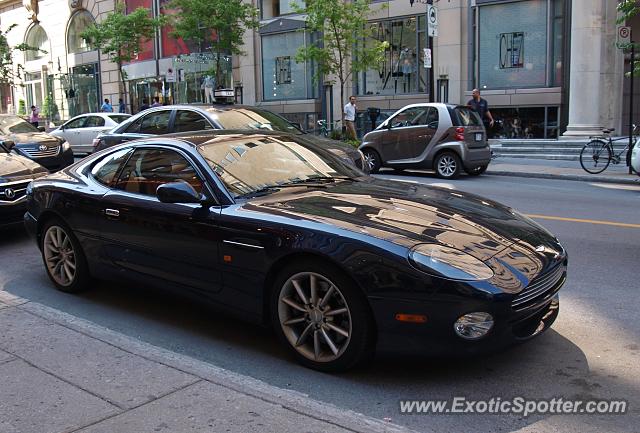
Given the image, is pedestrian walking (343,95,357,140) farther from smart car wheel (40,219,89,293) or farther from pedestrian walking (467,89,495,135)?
smart car wheel (40,219,89,293)

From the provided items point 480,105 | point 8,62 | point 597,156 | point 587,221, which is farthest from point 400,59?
point 8,62

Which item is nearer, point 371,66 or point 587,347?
point 587,347

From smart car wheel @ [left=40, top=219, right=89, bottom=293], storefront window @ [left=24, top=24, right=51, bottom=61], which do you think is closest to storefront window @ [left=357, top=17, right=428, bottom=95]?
smart car wheel @ [left=40, top=219, right=89, bottom=293]

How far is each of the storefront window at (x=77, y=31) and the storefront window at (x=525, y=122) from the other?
2633 cm

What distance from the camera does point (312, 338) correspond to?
429 cm

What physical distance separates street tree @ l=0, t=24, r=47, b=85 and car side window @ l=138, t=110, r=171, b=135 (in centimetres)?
2860

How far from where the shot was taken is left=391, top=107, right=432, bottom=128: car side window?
1514cm

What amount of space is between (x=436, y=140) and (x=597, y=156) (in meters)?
3.70

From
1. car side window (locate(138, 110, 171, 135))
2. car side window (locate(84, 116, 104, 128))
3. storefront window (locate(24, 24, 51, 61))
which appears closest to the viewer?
car side window (locate(138, 110, 171, 135))

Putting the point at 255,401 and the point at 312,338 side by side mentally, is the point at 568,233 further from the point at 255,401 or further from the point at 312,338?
the point at 255,401

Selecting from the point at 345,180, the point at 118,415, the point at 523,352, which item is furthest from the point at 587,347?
the point at 118,415

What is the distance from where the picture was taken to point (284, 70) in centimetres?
2764

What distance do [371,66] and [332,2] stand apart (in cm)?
243

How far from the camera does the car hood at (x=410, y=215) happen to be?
162 inches
